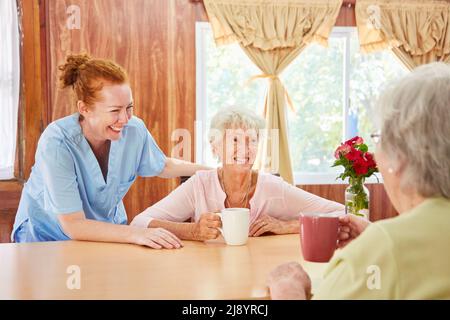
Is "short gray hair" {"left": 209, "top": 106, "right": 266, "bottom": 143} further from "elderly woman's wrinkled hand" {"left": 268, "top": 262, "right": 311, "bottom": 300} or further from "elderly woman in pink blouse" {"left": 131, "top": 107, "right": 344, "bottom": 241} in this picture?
"elderly woman's wrinkled hand" {"left": 268, "top": 262, "right": 311, "bottom": 300}

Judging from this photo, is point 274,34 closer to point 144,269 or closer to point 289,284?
point 144,269

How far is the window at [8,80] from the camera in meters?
3.56

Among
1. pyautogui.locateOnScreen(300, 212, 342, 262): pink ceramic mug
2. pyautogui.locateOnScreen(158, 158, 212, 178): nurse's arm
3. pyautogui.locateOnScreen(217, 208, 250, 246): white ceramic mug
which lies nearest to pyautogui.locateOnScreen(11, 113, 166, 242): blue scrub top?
pyautogui.locateOnScreen(158, 158, 212, 178): nurse's arm

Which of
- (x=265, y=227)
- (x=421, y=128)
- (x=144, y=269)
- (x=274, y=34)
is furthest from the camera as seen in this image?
(x=274, y=34)

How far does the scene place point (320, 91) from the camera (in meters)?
4.27

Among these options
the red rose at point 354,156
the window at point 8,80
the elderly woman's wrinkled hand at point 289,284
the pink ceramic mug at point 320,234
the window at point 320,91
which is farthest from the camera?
the window at point 320,91

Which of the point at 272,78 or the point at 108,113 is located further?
the point at 272,78

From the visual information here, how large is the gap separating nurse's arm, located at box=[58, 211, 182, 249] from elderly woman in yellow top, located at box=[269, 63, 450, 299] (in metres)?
0.73

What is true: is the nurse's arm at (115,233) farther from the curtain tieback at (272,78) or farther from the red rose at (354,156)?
the curtain tieback at (272,78)

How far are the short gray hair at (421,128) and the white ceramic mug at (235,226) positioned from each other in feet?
2.29

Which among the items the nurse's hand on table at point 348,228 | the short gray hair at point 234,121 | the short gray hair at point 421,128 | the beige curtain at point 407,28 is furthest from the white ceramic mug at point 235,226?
the beige curtain at point 407,28

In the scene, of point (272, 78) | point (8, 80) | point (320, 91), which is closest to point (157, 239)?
point (8, 80)

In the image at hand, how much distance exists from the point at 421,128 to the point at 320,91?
137 inches

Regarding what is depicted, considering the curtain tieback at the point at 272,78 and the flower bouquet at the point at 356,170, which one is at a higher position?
the curtain tieback at the point at 272,78
